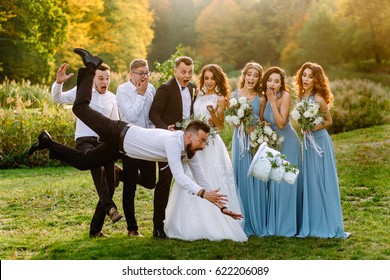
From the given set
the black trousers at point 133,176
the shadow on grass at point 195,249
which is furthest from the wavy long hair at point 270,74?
the shadow on grass at point 195,249

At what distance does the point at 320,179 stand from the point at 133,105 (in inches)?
86.5

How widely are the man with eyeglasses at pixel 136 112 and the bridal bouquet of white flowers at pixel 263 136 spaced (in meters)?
1.10

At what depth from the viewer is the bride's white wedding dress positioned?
23.1 ft

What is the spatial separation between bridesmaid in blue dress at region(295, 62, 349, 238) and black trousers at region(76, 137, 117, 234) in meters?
2.12

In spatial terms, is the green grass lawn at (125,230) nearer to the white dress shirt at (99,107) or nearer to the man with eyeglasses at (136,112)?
the man with eyeglasses at (136,112)

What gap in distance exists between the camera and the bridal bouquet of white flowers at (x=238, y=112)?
7.26 meters

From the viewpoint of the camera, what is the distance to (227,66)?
174 ft

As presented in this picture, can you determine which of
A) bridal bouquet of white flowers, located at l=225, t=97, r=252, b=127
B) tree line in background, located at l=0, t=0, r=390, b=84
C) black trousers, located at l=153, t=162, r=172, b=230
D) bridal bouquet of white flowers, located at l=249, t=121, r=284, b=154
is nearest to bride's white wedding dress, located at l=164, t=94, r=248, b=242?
black trousers, located at l=153, t=162, r=172, b=230

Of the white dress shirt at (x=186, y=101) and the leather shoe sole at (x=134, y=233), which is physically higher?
the white dress shirt at (x=186, y=101)

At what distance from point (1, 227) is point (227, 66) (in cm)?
4555

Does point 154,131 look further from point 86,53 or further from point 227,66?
point 227,66

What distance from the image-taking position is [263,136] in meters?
7.29

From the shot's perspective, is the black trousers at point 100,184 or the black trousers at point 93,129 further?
the black trousers at point 100,184
